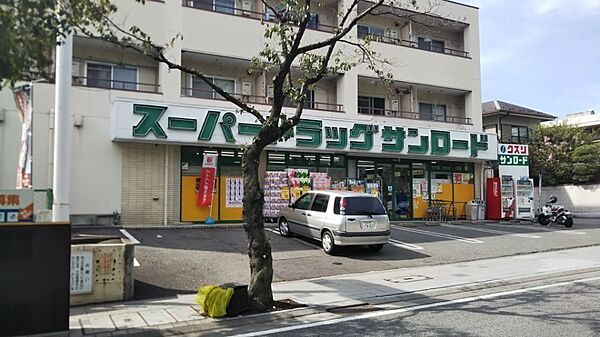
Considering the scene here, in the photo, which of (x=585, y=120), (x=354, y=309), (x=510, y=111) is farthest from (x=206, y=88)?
(x=585, y=120)

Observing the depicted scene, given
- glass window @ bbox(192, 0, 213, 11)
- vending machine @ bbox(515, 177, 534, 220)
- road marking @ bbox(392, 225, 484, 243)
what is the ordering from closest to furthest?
road marking @ bbox(392, 225, 484, 243)
glass window @ bbox(192, 0, 213, 11)
vending machine @ bbox(515, 177, 534, 220)

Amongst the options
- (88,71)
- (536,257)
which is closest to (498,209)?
(536,257)

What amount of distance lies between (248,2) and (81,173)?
31.9 feet

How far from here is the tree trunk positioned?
7805 millimetres

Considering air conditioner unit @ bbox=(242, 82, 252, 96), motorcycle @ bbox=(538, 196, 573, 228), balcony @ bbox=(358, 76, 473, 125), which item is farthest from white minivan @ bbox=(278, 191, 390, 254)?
motorcycle @ bbox=(538, 196, 573, 228)

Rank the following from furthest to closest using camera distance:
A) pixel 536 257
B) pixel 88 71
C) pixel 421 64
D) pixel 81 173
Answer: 1. pixel 421 64
2. pixel 88 71
3. pixel 81 173
4. pixel 536 257

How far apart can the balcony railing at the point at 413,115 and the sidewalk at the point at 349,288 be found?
10439mm

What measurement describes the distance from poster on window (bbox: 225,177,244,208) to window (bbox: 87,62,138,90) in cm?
489

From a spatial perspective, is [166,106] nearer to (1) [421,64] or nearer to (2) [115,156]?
(2) [115,156]

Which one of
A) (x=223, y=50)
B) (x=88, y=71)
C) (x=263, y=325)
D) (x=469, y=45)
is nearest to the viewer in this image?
(x=263, y=325)

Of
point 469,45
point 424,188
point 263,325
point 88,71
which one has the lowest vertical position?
point 263,325

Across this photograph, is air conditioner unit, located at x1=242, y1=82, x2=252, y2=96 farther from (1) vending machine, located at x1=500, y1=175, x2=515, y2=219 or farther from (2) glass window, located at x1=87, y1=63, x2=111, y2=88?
(1) vending machine, located at x1=500, y1=175, x2=515, y2=219

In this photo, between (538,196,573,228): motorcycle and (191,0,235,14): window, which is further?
(538,196,573,228): motorcycle

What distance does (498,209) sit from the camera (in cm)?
2288
